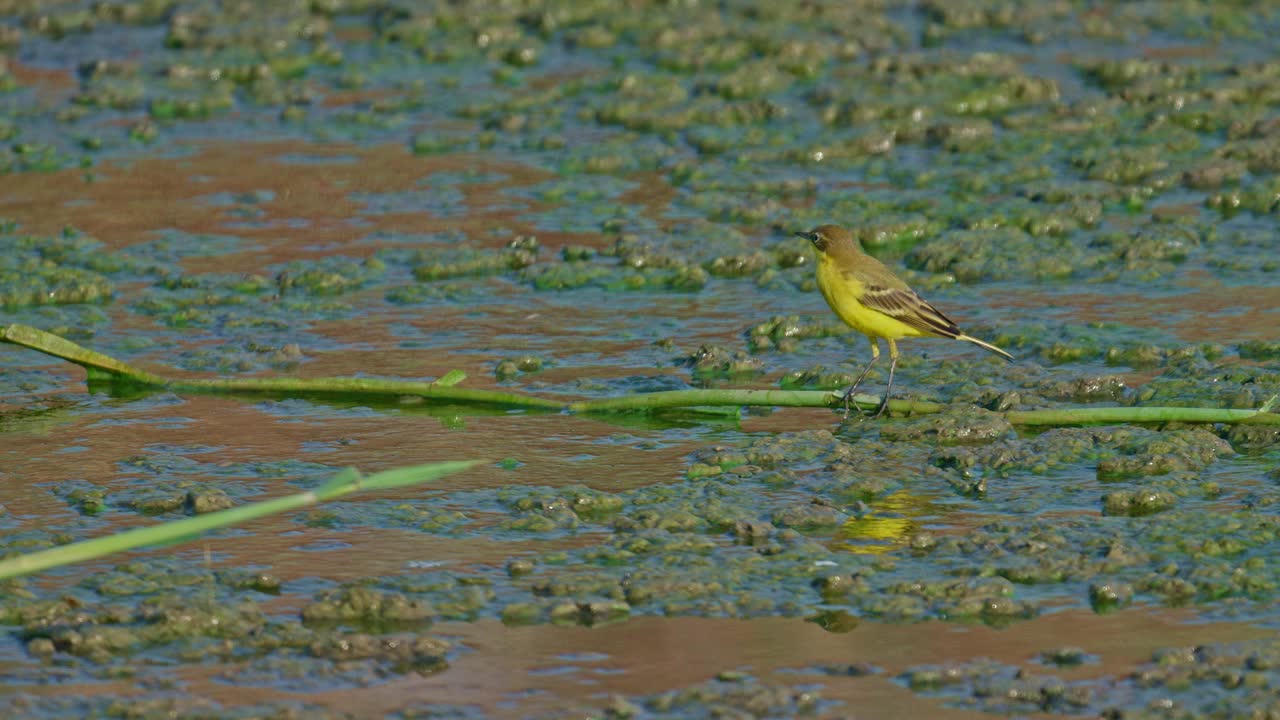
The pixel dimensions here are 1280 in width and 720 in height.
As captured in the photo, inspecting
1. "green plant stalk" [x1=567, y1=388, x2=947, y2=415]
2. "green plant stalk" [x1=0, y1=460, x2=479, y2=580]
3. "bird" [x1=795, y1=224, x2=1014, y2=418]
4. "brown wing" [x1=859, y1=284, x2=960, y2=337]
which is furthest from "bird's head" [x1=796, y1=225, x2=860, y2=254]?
"green plant stalk" [x1=0, y1=460, x2=479, y2=580]

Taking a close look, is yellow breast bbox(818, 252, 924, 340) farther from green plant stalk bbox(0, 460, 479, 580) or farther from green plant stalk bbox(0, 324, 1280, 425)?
green plant stalk bbox(0, 460, 479, 580)

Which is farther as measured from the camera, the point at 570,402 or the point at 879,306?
the point at 570,402

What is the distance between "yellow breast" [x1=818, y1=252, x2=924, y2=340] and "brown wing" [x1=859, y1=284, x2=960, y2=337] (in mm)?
25

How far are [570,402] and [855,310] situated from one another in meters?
1.17

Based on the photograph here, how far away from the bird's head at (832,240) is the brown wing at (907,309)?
35 cm

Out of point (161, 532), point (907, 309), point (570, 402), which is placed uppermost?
point (907, 309)

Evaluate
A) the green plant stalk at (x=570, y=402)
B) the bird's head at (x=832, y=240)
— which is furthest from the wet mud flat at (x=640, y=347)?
the bird's head at (x=832, y=240)

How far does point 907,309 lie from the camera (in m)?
7.58

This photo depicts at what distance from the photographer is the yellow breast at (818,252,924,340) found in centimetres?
763

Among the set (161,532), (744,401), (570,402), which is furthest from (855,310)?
(161,532)

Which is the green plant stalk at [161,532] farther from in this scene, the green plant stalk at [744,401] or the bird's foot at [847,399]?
the bird's foot at [847,399]

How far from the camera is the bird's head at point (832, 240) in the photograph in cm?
793

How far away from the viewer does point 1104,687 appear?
16.5ft

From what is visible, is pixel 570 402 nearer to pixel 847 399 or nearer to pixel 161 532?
pixel 847 399
